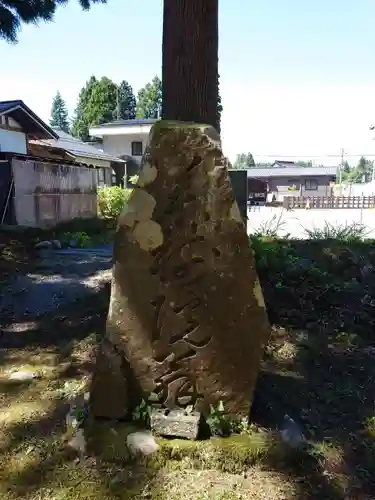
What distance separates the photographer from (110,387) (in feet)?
6.59

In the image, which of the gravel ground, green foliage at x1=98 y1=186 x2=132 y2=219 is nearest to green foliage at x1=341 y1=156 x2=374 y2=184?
green foliage at x1=98 y1=186 x2=132 y2=219

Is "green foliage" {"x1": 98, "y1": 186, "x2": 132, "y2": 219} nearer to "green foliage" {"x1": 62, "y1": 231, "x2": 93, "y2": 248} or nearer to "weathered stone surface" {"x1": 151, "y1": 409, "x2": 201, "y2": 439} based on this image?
"green foliage" {"x1": 62, "y1": 231, "x2": 93, "y2": 248}

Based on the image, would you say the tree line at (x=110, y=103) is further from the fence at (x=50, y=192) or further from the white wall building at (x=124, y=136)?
the fence at (x=50, y=192)

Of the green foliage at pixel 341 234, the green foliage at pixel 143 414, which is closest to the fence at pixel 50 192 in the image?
the green foliage at pixel 341 234

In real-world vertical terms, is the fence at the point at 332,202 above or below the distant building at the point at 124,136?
below

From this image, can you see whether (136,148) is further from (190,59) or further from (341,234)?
(190,59)

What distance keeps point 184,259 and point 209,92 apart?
215cm

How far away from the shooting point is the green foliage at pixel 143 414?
1.98 meters

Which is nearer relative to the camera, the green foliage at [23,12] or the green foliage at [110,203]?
the green foliage at [23,12]

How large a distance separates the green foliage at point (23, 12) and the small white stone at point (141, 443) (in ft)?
17.1

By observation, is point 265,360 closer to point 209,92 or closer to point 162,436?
point 162,436

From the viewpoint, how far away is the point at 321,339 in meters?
3.31

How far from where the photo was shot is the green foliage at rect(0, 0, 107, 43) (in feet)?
17.0

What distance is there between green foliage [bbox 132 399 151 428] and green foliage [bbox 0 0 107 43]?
16.7 ft
